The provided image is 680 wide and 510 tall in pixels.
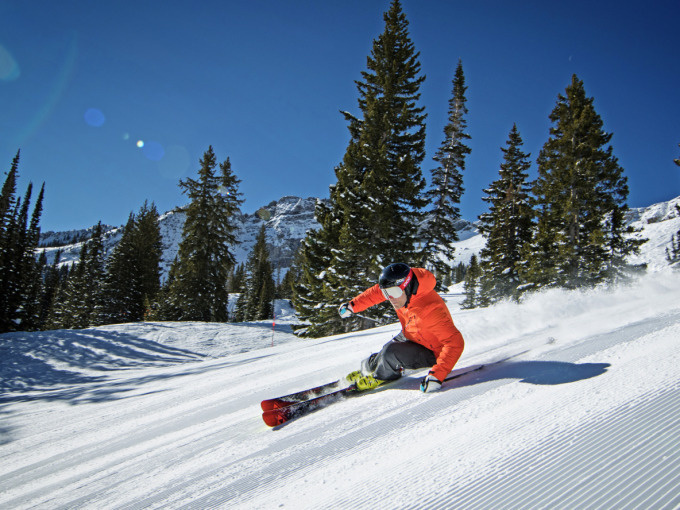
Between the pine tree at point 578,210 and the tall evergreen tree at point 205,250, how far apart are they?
69.4 feet

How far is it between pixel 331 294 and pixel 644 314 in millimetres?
11154

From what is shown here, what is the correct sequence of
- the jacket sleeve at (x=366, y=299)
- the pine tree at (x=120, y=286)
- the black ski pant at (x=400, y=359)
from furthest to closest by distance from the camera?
the pine tree at (x=120, y=286)
the jacket sleeve at (x=366, y=299)
the black ski pant at (x=400, y=359)

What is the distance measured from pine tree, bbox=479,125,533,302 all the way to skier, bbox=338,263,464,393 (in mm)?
19485

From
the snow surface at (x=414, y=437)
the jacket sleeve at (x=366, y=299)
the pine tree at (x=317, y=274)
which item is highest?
the pine tree at (x=317, y=274)

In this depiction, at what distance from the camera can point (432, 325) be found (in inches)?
128

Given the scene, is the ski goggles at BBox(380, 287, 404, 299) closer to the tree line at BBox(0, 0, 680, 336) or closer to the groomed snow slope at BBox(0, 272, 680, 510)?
the groomed snow slope at BBox(0, 272, 680, 510)

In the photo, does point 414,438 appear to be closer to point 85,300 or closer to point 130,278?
point 130,278

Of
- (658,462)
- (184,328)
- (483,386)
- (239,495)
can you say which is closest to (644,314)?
(483,386)

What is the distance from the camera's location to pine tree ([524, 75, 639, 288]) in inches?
642

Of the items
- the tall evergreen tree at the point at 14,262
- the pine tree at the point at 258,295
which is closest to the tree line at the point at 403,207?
the tall evergreen tree at the point at 14,262

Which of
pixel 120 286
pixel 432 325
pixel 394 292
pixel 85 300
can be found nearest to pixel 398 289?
pixel 394 292

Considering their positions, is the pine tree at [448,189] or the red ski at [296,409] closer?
the red ski at [296,409]

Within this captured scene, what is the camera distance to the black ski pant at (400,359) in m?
3.46

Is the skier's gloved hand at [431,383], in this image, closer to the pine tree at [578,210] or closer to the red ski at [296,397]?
the red ski at [296,397]
